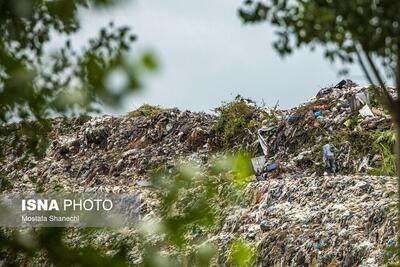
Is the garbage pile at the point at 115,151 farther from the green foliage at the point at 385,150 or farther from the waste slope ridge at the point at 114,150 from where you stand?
the green foliage at the point at 385,150

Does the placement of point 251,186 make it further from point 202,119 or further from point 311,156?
point 202,119

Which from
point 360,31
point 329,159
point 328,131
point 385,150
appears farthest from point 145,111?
point 360,31

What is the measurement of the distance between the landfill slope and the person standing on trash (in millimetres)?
79

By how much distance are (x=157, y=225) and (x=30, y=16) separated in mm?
727

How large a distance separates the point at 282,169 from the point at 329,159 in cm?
66

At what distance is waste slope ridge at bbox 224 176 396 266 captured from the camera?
684cm

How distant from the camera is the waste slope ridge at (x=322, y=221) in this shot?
6.84m

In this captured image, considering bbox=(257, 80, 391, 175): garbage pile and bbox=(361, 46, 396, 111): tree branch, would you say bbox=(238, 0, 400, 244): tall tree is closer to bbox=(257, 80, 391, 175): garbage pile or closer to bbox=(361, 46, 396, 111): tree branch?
bbox=(361, 46, 396, 111): tree branch

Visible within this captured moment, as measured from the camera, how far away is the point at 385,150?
9.39 m

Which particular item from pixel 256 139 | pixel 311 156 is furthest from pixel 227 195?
pixel 256 139

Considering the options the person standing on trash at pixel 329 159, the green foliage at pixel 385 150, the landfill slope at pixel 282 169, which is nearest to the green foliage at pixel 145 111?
the landfill slope at pixel 282 169

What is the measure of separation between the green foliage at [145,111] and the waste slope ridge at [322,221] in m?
5.58

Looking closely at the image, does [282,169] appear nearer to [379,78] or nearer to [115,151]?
[115,151]

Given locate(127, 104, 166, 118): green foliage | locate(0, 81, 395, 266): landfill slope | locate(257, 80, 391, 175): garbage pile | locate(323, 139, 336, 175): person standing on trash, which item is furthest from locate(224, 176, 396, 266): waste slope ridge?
locate(127, 104, 166, 118): green foliage
